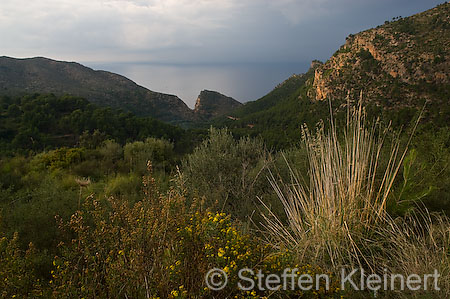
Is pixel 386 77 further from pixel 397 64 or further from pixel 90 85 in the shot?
pixel 90 85

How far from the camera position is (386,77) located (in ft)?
85.6

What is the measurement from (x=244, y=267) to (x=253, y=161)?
451 centimetres

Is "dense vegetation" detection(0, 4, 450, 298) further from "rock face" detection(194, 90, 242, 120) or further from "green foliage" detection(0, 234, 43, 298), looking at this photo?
"rock face" detection(194, 90, 242, 120)

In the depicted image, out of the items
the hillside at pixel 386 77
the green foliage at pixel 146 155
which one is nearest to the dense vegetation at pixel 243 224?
the green foliage at pixel 146 155

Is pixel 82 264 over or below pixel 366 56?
below

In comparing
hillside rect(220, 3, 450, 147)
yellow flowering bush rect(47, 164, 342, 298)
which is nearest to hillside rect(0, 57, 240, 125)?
hillside rect(220, 3, 450, 147)

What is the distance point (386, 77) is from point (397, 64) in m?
2.04

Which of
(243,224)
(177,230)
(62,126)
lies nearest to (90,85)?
(62,126)

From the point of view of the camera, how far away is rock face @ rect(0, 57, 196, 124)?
47606mm

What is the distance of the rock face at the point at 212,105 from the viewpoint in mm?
66625

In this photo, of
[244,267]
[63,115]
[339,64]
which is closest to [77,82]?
[63,115]

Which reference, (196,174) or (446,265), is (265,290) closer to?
(446,265)

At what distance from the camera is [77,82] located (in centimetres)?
5819

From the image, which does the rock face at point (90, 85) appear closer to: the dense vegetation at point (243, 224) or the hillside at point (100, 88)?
the hillside at point (100, 88)
